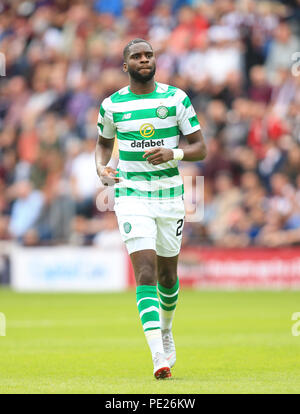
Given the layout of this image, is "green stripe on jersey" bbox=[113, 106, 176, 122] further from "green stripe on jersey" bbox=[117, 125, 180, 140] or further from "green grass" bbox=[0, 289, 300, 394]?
"green grass" bbox=[0, 289, 300, 394]

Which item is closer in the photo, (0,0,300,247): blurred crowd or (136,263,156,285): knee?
(136,263,156,285): knee

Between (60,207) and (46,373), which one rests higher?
(60,207)

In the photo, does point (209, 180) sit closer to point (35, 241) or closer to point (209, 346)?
point (35, 241)


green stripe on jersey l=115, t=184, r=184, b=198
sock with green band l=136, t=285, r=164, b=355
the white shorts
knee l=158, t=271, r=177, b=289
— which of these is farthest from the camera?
knee l=158, t=271, r=177, b=289

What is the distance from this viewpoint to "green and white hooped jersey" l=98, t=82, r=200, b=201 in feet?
26.7

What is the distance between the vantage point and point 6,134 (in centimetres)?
2286

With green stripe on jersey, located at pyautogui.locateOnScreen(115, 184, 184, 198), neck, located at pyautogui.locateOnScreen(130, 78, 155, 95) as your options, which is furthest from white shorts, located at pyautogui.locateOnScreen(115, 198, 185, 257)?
neck, located at pyautogui.locateOnScreen(130, 78, 155, 95)

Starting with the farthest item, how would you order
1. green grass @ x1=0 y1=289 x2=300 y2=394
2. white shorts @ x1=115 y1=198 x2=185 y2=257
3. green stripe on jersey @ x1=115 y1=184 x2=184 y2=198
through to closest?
green stripe on jersey @ x1=115 y1=184 x2=184 y2=198 < white shorts @ x1=115 y1=198 x2=185 y2=257 < green grass @ x1=0 y1=289 x2=300 y2=394

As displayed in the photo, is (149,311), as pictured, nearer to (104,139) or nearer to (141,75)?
(104,139)

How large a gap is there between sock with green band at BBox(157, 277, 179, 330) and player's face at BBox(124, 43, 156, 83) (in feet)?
6.42

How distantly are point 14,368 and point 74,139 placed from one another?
13184 millimetres

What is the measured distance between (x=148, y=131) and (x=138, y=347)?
306 cm
